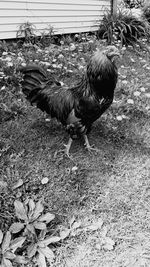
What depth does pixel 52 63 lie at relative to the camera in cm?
523

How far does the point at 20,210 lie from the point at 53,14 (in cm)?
595

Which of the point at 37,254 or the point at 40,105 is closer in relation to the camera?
the point at 37,254

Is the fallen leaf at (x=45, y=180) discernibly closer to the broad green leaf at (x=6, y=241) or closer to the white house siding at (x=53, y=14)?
the broad green leaf at (x=6, y=241)

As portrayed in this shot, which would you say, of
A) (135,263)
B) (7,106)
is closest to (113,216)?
(135,263)

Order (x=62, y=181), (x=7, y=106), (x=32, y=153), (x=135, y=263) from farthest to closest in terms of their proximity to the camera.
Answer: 1. (x=7, y=106)
2. (x=32, y=153)
3. (x=62, y=181)
4. (x=135, y=263)

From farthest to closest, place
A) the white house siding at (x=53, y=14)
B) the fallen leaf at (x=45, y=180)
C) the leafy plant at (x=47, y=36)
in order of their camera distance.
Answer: the leafy plant at (x=47, y=36)
the white house siding at (x=53, y=14)
the fallen leaf at (x=45, y=180)

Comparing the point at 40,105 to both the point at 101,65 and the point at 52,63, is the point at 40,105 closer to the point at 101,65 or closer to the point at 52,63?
the point at 101,65

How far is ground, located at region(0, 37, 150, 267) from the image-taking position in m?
2.32

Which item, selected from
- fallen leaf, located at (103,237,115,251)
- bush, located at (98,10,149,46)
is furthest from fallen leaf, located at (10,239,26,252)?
bush, located at (98,10,149,46)

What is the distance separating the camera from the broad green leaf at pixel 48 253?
2197 millimetres

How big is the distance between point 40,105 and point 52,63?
225 centimetres

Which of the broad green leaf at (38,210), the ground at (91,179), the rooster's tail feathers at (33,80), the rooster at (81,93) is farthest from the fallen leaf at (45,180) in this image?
the rooster's tail feathers at (33,80)

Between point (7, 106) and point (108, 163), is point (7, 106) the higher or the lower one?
the higher one

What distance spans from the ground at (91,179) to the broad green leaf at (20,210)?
10cm
